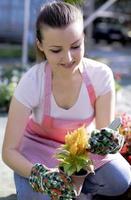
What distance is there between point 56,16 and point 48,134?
0.68 meters

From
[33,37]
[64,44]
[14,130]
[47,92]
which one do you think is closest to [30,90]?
[47,92]

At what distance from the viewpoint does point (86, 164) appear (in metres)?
2.47

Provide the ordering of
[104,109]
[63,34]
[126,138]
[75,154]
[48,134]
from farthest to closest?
[126,138], [48,134], [104,109], [63,34], [75,154]

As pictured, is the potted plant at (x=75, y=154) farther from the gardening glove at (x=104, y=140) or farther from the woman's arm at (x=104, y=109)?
the woman's arm at (x=104, y=109)

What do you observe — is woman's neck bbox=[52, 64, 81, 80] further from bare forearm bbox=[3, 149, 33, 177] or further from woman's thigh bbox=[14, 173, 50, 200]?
woman's thigh bbox=[14, 173, 50, 200]

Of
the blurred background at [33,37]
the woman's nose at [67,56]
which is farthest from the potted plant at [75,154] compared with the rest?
the blurred background at [33,37]

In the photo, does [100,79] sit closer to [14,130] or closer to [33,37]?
[14,130]

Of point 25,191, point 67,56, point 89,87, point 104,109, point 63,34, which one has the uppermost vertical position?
point 63,34

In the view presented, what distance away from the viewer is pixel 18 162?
9.03 feet

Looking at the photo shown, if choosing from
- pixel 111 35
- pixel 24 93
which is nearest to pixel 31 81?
pixel 24 93

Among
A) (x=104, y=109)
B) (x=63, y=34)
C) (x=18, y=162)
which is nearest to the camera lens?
(x=63, y=34)

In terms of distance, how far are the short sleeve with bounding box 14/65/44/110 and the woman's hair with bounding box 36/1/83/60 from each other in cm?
23

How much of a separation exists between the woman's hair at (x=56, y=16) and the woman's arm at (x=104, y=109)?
17.3 inches

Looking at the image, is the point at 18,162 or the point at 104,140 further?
the point at 18,162
